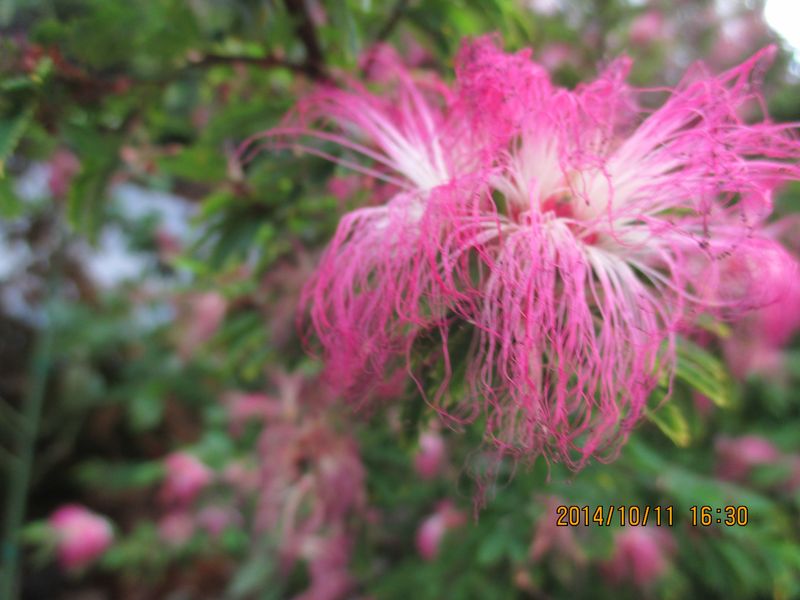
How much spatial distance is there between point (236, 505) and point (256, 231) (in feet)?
5.67

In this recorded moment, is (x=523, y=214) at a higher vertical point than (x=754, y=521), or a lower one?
higher

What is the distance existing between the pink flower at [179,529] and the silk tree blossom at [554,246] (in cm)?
220

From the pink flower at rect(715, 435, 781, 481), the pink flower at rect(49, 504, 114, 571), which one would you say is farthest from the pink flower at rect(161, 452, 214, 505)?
the pink flower at rect(715, 435, 781, 481)

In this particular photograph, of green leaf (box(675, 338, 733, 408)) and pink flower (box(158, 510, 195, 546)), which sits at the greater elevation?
green leaf (box(675, 338, 733, 408))

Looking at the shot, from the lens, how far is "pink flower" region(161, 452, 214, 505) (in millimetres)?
2436

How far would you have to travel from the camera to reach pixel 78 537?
2562mm

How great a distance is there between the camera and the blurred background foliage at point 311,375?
1142 millimetres

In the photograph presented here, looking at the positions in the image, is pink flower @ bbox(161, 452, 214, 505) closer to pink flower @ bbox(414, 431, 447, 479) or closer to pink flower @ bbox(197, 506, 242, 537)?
pink flower @ bbox(197, 506, 242, 537)

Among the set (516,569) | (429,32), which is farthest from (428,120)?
(516,569)

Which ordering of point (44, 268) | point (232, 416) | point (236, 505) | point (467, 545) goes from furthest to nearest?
1. point (44, 268)
2. point (236, 505)
3. point (232, 416)
4. point (467, 545)

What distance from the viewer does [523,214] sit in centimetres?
75

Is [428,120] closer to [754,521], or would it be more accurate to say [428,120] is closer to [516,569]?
[516,569]

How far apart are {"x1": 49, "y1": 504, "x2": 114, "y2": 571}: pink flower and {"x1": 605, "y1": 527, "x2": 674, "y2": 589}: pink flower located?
2.13 metres

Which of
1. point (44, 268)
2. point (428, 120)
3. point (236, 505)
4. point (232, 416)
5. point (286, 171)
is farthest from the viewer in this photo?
point (44, 268)
